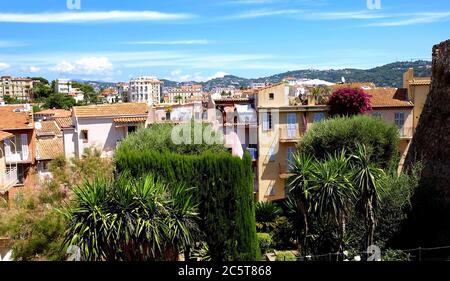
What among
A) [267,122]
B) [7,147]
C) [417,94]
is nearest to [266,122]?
[267,122]

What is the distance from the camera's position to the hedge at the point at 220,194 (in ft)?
45.0

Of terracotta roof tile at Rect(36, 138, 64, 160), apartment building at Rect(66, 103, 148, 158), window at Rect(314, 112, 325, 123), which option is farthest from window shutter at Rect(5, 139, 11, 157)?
window at Rect(314, 112, 325, 123)

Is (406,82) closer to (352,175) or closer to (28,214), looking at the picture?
(352,175)

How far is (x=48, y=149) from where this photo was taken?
98.9ft

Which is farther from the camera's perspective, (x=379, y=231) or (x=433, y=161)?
(x=433, y=161)

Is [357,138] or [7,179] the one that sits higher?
[357,138]

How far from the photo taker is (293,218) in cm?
1583

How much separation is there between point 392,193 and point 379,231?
4.43 feet

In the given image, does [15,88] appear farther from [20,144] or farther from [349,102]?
[349,102]

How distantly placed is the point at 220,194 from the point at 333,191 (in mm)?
3353

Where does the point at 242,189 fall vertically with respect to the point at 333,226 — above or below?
above

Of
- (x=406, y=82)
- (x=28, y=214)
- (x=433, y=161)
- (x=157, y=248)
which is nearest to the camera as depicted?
(x=157, y=248)

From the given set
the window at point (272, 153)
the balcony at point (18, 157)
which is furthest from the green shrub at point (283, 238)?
the balcony at point (18, 157)

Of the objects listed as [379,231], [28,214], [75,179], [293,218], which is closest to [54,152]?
[75,179]
